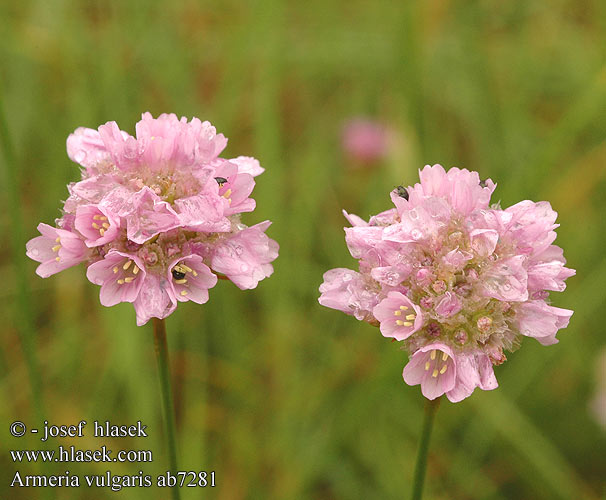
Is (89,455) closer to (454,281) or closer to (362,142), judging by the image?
(454,281)

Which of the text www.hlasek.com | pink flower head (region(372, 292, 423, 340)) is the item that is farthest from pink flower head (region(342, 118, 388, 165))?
pink flower head (region(372, 292, 423, 340))

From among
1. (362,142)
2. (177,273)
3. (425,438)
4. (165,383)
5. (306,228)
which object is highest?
(362,142)

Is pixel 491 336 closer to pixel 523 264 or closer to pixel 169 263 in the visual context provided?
pixel 523 264

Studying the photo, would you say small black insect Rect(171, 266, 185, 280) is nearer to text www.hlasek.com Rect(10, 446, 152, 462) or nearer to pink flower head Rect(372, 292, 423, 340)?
pink flower head Rect(372, 292, 423, 340)

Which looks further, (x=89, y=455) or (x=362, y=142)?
(x=362, y=142)

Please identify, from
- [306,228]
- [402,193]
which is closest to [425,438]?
[402,193]

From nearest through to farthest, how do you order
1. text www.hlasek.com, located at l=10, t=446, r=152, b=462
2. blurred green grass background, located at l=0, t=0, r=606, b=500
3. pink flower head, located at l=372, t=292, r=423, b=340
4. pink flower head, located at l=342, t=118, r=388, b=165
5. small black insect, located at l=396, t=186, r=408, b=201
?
pink flower head, located at l=372, t=292, r=423, b=340, small black insect, located at l=396, t=186, r=408, b=201, text www.hlasek.com, located at l=10, t=446, r=152, b=462, blurred green grass background, located at l=0, t=0, r=606, b=500, pink flower head, located at l=342, t=118, r=388, b=165

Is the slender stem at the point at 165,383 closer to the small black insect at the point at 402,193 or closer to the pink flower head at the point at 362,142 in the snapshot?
the small black insect at the point at 402,193

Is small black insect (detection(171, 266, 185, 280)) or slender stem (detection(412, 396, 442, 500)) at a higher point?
small black insect (detection(171, 266, 185, 280))
